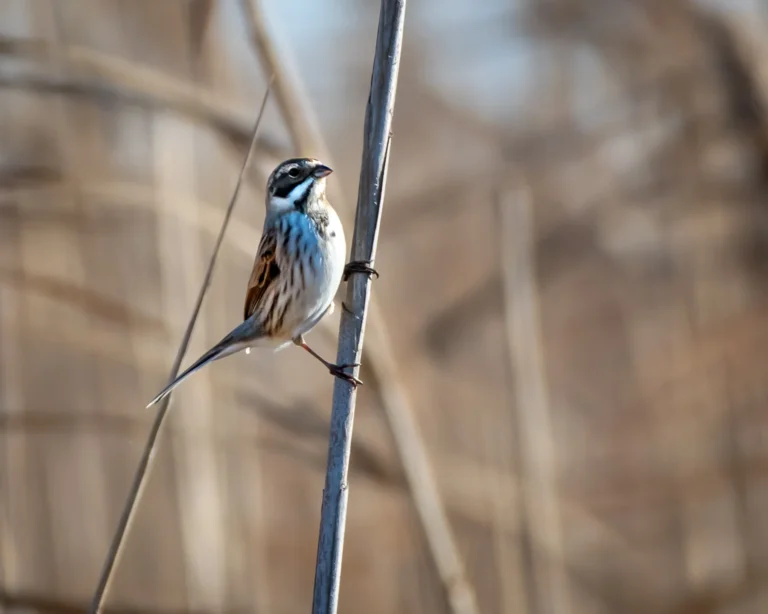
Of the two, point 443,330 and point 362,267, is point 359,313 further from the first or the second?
point 443,330

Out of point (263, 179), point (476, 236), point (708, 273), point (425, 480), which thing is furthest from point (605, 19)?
point (425, 480)

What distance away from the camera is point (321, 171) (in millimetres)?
1944

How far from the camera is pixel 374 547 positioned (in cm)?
362

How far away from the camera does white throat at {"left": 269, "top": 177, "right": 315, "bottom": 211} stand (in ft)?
6.50

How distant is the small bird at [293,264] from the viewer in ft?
6.26

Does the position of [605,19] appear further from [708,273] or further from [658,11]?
[708,273]

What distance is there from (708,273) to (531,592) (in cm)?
149

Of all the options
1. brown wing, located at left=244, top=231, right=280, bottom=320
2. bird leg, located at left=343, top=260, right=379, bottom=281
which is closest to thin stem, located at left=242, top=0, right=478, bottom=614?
brown wing, located at left=244, top=231, right=280, bottom=320

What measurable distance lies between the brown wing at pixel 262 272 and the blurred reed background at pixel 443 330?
0.03 m

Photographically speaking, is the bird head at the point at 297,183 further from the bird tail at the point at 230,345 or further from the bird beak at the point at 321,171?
the bird tail at the point at 230,345

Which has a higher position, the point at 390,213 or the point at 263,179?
the point at 390,213

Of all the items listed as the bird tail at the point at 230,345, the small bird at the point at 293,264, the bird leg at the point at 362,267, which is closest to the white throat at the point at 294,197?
the small bird at the point at 293,264

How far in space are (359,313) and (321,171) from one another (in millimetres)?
564

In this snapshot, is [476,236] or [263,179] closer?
[263,179]
